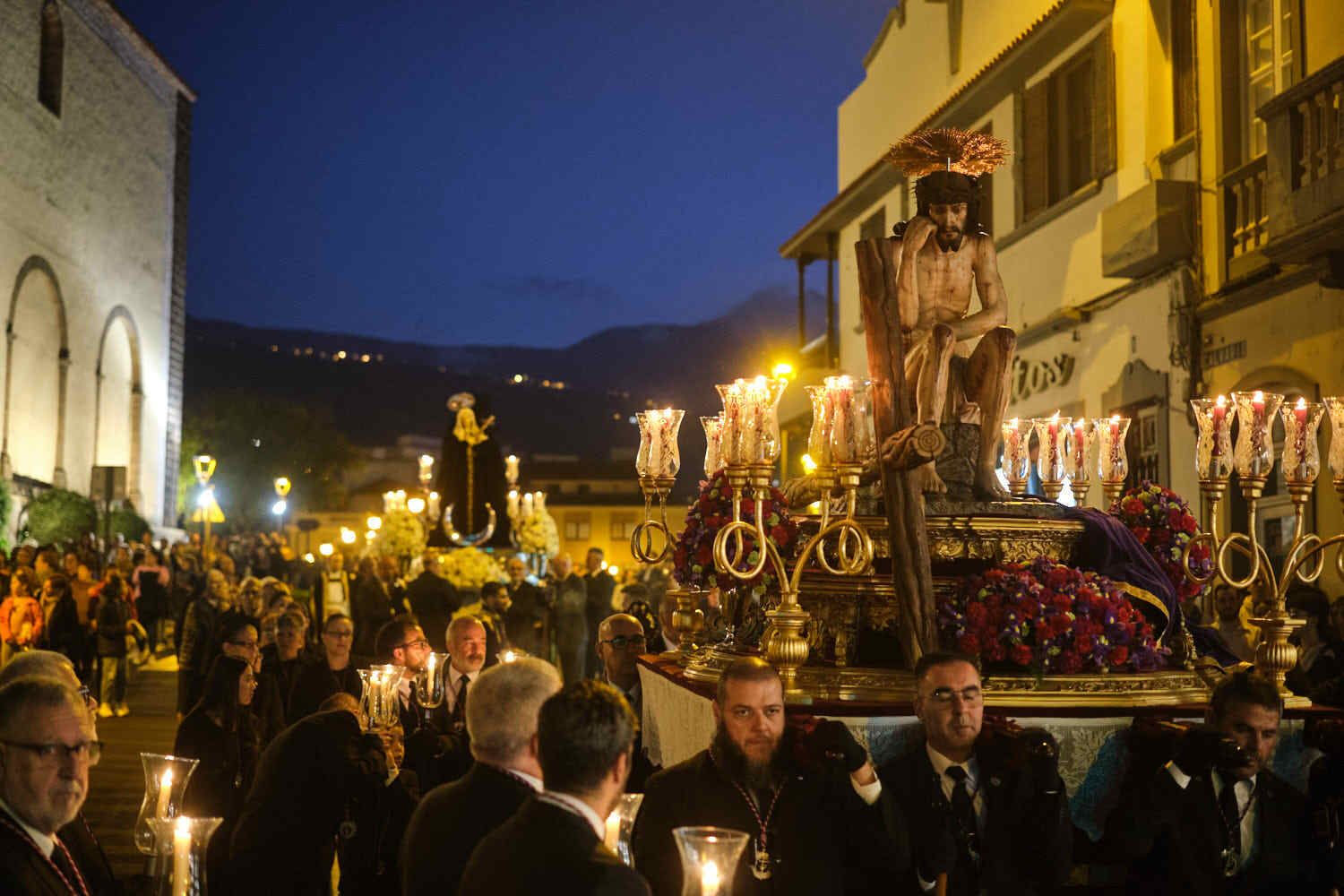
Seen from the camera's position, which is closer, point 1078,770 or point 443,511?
point 1078,770

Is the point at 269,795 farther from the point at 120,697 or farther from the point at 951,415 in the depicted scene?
the point at 120,697

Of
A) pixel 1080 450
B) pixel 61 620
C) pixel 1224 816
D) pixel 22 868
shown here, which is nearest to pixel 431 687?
pixel 22 868

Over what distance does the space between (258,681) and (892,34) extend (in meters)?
19.0

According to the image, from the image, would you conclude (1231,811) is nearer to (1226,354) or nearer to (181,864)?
(181,864)

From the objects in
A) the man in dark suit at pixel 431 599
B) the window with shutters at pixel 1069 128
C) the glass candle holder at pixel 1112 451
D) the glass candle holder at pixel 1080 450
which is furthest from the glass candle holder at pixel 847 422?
the window with shutters at pixel 1069 128

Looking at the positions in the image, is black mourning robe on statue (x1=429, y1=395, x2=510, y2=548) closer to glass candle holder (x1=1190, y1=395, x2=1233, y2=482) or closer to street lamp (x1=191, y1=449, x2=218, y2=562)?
street lamp (x1=191, y1=449, x2=218, y2=562)

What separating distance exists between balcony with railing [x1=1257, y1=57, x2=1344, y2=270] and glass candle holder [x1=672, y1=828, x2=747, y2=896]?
32.8 ft

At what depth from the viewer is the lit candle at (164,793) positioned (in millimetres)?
4664

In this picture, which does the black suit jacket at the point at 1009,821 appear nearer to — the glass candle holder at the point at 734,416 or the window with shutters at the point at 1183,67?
the glass candle holder at the point at 734,416

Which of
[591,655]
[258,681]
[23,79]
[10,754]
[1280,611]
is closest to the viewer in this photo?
[10,754]

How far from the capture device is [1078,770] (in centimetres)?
618

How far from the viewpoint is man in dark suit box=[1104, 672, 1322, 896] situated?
5352 millimetres

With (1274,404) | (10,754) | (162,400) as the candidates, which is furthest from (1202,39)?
(162,400)

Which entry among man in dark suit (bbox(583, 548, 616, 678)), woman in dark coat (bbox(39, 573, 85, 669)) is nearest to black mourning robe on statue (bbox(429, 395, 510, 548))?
man in dark suit (bbox(583, 548, 616, 678))
